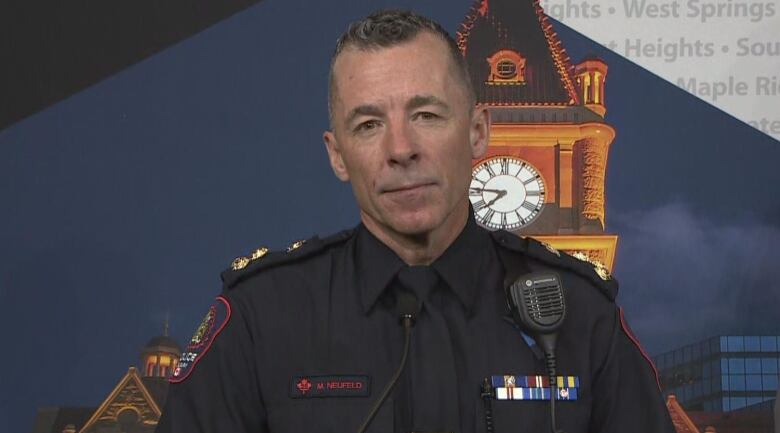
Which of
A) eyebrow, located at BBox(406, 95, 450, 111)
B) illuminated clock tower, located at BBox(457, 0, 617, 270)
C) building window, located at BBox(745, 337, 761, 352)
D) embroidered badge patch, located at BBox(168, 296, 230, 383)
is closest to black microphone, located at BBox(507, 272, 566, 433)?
eyebrow, located at BBox(406, 95, 450, 111)

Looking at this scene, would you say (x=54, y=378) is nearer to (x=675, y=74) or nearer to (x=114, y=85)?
(x=114, y=85)

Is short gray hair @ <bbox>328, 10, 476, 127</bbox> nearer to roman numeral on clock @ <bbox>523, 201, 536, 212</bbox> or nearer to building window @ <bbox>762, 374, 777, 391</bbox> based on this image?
roman numeral on clock @ <bbox>523, 201, 536, 212</bbox>

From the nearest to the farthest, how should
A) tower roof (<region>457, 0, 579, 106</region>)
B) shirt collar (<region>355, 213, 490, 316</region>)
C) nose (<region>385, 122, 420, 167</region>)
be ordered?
nose (<region>385, 122, 420, 167</region>) → shirt collar (<region>355, 213, 490, 316</region>) → tower roof (<region>457, 0, 579, 106</region>)

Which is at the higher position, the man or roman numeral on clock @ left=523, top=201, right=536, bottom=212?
roman numeral on clock @ left=523, top=201, right=536, bottom=212

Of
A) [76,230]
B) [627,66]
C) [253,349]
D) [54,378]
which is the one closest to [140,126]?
[76,230]

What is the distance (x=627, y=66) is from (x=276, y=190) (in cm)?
116

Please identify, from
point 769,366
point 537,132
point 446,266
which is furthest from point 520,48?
point 446,266

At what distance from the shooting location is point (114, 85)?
11.4 feet

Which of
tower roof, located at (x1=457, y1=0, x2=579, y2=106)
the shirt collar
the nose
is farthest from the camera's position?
tower roof, located at (x1=457, y1=0, x2=579, y2=106)

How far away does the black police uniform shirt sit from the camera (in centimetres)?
127

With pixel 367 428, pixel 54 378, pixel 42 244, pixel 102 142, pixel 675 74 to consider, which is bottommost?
pixel 367 428

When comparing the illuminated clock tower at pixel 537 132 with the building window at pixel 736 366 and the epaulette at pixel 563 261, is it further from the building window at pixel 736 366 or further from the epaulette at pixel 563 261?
the epaulette at pixel 563 261

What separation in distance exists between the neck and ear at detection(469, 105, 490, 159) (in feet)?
0.24

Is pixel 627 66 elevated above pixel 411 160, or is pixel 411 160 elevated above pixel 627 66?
pixel 627 66
